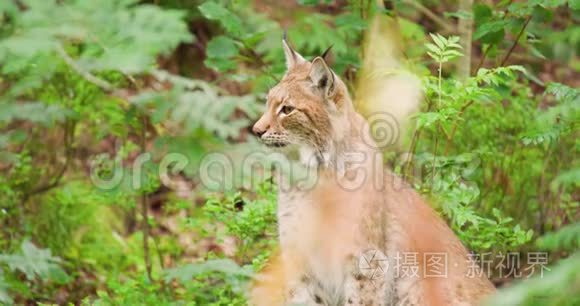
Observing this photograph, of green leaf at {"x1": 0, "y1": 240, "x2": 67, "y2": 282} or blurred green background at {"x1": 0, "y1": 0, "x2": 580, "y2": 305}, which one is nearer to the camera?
blurred green background at {"x1": 0, "y1": 0, "x2": 580, "y2": 305}

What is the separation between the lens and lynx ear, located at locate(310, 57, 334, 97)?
5.30 meters

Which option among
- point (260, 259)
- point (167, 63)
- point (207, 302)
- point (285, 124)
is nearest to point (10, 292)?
point (207, 302)

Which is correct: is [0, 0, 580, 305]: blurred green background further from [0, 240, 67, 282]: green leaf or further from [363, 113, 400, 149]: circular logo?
A: [363, 113, 400, 149]: circular logo

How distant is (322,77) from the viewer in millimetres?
5359

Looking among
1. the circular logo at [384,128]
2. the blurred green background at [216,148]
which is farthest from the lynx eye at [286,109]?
the circular logo at [384,128]

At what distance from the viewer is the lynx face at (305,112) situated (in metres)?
5.37

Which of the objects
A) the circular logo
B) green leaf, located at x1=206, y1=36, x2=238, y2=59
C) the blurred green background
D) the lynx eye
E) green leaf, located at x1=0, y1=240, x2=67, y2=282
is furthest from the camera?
the circular logo

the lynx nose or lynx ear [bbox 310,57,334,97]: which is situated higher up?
lynx ear [bbox 310,57,334,97]

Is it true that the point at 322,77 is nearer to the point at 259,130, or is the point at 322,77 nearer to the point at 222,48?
the point at 259,130

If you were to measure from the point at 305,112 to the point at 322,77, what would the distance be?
24 cm

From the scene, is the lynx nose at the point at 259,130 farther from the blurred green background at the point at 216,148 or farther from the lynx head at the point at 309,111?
the blurred green background at the point at 216,148

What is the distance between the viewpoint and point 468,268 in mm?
5531

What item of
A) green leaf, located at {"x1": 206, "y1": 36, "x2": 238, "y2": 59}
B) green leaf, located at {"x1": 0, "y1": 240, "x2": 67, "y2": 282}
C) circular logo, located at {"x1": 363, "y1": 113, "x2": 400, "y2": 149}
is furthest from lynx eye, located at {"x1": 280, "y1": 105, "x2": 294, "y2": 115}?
green leaf, located at {"x1": 0, "y1": 240, "x2": 67, "y2": 282}

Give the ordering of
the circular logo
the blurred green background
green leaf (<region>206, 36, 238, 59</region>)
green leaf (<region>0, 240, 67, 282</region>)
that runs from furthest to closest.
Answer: the circular logo < green leaf (<region>206, 36, 238, 59</region>) < green leaf (<region>0, 240, 67, 282</region>) < the blurred green background
